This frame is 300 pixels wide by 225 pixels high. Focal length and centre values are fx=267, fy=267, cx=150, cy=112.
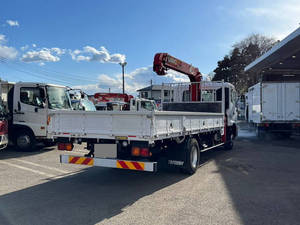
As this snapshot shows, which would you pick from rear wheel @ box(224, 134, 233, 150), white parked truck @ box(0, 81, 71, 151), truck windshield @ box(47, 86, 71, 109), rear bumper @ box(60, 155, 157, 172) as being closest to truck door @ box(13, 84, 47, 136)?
white parked truck @ box(0, 81, 71, 151)

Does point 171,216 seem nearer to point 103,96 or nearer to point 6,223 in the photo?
point 6,223

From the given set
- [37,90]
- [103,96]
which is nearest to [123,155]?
[37,90]

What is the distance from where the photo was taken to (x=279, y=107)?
46.1 feet

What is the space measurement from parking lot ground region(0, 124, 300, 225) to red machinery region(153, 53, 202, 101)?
3.05 meters

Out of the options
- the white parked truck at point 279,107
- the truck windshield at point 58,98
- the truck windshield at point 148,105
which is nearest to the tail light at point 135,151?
the truck windshield at point 58,98

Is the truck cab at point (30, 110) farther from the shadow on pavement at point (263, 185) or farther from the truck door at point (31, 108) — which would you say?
the shadow on pavement at point (263, 185)

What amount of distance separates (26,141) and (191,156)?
22.7 ft

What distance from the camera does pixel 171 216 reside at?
4.17 m

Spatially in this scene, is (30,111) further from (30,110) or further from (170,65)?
(170,65)

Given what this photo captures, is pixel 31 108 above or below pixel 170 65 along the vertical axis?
below

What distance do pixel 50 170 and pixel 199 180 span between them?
406 cm

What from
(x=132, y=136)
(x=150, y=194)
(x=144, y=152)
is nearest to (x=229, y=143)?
(x=150, y=194)

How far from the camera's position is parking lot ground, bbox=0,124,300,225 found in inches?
163

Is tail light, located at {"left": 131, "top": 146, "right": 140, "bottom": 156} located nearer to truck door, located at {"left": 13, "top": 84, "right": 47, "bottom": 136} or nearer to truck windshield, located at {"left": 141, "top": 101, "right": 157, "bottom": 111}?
truck door, located at {"left": 13, "top": 84, "right": 47, "bottom": 136}
